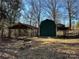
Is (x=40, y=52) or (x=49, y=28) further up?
(x=49, y=28)

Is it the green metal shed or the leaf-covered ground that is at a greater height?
the green metal shed

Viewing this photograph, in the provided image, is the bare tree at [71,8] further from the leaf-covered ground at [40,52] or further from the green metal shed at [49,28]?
the leaf-covered ground at [40,52]

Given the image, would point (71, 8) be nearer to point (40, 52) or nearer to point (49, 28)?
point (49, 28)

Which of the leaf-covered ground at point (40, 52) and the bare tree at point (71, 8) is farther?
the bare tree at point (71, 8)

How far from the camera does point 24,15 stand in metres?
62.5

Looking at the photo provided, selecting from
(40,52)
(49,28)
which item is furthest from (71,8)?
(40,52)

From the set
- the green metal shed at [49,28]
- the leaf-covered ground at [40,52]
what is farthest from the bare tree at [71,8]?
the leaf-covered ground at [40,52]

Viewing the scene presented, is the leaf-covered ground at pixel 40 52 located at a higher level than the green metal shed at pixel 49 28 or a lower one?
lower

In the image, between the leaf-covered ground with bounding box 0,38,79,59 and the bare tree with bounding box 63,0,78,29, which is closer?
the leaf-covered ground with bounding box 0,38,79,59

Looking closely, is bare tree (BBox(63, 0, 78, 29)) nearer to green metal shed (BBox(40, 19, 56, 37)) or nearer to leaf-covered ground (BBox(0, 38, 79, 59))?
green metal shed (BBox(40, 19, 56, 37))

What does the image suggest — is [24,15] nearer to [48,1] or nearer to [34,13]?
[34,13]

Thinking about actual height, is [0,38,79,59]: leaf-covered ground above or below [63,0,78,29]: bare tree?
below

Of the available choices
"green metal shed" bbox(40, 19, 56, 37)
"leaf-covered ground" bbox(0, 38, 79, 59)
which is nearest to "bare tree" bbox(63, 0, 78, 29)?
"green metal shed" bbox(40, 19, 56, 37)

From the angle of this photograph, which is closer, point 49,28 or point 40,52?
point 40,52
